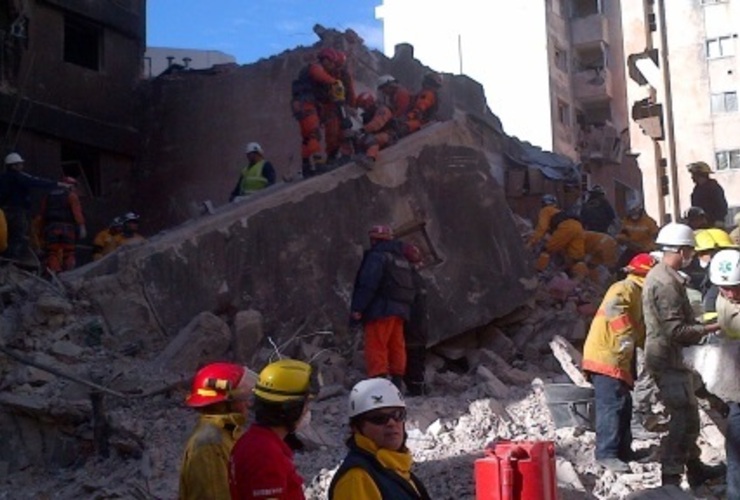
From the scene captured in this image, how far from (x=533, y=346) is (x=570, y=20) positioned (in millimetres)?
28352

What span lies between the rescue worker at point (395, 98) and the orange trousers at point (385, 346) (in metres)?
3.83

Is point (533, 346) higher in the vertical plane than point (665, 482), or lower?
higher

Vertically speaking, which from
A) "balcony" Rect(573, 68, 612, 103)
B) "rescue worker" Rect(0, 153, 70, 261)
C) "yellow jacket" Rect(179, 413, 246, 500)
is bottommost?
"yellow jacket" Rect(179, 413, 246, 500)

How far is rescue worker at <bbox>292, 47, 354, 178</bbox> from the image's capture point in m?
10.4

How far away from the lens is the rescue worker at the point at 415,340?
8.69 m

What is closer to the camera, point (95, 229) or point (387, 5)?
point (95, 229)

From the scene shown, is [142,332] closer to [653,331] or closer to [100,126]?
[653,331]

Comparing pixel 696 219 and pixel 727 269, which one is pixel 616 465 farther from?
pixel 696 219

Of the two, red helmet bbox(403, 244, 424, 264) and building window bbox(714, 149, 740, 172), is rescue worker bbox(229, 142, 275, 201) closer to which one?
red helmet bbox(403, 244, 424, 264)

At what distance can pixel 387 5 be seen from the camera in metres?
39.1

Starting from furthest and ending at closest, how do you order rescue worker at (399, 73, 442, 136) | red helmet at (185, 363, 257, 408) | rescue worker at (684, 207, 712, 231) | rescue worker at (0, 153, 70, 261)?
rescue worker at (399, 73, 442, 136) < rescue worker at (684, 207, 712, 231) < rescue worker at (0, 153, 70, 261) < red helmet at (185, 363, 257, 408)

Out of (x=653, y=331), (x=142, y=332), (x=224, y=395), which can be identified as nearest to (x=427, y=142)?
(x=142, y=332)

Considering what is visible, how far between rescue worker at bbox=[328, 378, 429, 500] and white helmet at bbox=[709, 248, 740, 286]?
10.7ft

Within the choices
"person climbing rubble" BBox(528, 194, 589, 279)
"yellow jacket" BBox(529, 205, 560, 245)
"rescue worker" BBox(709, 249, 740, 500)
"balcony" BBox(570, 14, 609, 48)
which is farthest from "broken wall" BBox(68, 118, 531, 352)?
"balcony" BBox(570, 14, 609, 48)
